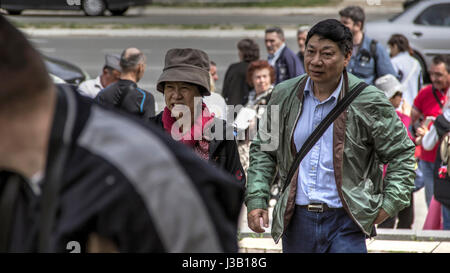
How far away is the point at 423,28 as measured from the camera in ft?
45.6

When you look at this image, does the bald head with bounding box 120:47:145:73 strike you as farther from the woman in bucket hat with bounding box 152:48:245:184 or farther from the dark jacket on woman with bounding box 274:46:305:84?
the woman in bucket hat with bounding box 152:48:245:184

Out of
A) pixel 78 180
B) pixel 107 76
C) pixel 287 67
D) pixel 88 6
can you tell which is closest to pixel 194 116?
pixel 78 180

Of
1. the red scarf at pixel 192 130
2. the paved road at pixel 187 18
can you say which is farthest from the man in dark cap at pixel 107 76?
the paved road at pixel 187 18

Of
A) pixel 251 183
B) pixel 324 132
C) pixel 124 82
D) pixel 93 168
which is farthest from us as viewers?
pixel 124 82

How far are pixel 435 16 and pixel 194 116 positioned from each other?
35.7 feet

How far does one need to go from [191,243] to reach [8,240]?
1.17 ft

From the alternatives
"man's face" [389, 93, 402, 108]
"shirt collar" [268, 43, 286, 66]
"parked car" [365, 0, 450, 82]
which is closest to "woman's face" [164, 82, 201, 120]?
"man's face" [389, 93, 402, 108]

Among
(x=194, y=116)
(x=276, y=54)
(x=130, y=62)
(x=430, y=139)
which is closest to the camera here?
(x=194, y=116)

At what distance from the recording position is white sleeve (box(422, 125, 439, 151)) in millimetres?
6648

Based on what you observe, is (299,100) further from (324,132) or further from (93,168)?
(93,168)

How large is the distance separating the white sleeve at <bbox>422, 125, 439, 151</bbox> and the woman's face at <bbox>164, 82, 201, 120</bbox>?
302 centimetres

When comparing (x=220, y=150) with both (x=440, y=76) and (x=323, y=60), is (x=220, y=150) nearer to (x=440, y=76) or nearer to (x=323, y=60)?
(x=323, y=60)
